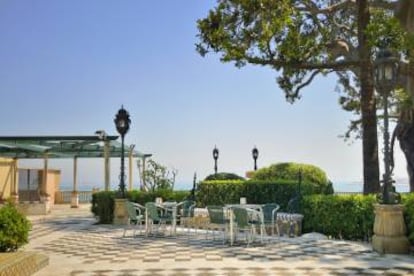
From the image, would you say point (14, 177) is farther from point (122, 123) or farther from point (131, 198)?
point (122, 123)

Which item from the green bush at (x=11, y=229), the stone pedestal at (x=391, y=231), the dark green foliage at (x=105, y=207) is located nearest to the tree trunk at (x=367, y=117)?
the stone pedestal at (x=391, y=231)

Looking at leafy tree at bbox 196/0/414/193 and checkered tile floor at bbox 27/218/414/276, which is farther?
leafy tree at bbox 196/0/414/193

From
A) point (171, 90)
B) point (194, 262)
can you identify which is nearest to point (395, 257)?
point (194, 262)

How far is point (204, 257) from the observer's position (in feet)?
23.4

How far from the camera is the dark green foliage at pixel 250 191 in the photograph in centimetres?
1104

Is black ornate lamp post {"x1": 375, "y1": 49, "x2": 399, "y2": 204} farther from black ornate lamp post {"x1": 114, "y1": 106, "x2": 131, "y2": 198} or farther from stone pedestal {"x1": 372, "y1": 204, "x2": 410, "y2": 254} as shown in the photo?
black ornate lamp post {"x1": 114, "y1": 106, "x2": 131, "y2": 198}

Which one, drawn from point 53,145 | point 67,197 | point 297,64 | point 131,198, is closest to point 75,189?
point 67,197

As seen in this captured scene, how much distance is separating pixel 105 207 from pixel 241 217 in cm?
612

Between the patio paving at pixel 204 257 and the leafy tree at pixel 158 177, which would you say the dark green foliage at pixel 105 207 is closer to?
the leafy tree at pixel 158 177

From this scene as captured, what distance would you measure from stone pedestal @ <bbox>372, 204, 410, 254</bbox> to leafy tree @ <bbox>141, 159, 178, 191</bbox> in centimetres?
852

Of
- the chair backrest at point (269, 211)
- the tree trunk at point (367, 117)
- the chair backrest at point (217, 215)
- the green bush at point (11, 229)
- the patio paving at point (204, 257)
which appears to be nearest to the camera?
the patio paving at point (204, 257)

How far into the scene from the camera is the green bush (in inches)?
248

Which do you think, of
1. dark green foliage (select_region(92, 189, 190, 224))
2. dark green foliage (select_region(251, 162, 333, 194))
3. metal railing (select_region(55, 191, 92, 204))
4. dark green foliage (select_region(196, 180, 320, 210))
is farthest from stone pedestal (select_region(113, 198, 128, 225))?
metal railing (select_region(55, 191, 92, 204))

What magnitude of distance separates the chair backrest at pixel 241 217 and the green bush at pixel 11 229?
3321 millimetres
